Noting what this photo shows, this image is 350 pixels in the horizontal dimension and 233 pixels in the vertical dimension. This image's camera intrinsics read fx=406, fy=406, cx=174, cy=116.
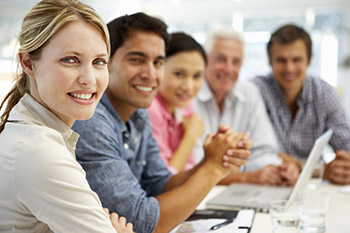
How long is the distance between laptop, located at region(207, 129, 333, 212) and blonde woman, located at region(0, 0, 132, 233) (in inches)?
27.9

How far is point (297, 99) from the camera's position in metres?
2.47

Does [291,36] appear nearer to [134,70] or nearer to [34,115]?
[134,70]

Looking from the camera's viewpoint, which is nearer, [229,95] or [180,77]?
[180,77]

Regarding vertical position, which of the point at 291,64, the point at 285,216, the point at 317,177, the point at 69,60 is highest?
the point at 69,60

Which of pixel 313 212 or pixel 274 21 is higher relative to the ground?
pixel 274 21

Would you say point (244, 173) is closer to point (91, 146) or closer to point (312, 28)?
point (91, 146)

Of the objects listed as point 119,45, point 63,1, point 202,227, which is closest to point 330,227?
point 202,227

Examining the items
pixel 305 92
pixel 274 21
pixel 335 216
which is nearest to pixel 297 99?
pixel 305 92

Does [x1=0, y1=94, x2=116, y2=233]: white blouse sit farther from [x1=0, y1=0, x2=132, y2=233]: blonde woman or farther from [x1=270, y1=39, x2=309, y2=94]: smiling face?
[x1=270, y1=39, x2=309, y2=94]: smiling face

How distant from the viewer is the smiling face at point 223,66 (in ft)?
7.79

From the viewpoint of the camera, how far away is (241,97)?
2346 mm

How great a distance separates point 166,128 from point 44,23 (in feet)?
4.09

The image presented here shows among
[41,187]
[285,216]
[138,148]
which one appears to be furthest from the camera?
[138,148]

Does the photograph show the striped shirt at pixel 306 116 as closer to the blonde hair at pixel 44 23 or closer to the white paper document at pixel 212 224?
the white paper document at pixel 212 224
